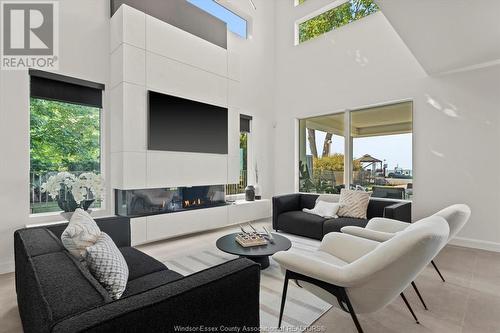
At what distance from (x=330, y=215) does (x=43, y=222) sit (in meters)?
4.10

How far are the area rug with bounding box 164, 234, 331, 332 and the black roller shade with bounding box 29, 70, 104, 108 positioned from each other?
2.68 meters

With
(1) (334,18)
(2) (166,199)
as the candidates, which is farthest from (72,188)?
(1) (334,18)

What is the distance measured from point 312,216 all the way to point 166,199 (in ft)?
8.14

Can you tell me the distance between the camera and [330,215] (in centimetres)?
412

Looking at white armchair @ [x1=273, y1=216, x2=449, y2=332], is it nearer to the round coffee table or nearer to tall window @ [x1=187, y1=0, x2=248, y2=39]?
the round coffee table

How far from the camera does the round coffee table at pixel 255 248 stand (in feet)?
8.41

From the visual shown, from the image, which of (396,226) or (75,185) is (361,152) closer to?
(396,226)

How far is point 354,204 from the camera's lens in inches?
Answer: 159

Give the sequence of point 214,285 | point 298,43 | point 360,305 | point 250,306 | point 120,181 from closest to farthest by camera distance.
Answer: point 214,285 → point 250,306 → point 360,305 → point 120,181 → point 298,43

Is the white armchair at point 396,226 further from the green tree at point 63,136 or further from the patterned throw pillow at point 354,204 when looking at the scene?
the green tree at point 63,136

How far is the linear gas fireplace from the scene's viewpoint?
3.87m

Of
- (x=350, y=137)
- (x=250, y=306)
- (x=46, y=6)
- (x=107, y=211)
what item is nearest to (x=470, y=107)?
(x=350, y=137)

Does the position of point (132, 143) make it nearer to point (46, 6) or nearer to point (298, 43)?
point (46, 6)

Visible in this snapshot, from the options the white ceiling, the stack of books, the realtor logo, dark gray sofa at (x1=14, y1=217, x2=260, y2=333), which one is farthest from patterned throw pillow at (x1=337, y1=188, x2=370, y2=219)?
the realtor logo
